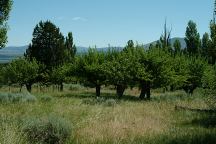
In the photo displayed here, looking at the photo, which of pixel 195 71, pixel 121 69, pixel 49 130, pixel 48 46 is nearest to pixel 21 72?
pixel 48 46

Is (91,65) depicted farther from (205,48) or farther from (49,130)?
(49,130)

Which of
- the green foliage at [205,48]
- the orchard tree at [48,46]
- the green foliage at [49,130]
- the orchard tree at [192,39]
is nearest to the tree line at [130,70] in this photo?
the green foliage at [205,48]

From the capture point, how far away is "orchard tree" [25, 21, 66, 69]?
6197 centimetres

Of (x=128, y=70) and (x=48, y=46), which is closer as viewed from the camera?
(x=128, y=70)

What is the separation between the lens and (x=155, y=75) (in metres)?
34.7

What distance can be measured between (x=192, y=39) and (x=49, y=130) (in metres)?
62.2

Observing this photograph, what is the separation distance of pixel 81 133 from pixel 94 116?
5006 mm

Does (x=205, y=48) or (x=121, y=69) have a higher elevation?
(x=205, y=48)

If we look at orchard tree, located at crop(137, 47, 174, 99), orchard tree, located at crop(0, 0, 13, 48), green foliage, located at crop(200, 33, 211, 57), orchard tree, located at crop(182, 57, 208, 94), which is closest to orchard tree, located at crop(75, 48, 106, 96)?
orchard tree, located at crop(137, 47, 174, 99)

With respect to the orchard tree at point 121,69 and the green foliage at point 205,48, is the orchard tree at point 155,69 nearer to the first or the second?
the orchard tree at point 121,69

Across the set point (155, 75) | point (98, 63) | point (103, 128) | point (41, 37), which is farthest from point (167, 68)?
point (41, 37)

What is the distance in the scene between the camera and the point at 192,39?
71.2m

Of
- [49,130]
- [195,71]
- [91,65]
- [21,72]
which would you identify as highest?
[91,65]

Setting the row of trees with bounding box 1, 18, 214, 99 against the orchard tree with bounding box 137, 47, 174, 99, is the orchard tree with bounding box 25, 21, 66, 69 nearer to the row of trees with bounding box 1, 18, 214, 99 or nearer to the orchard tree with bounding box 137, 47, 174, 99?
the row of trees with bounding box 1, 18, 214, 99
